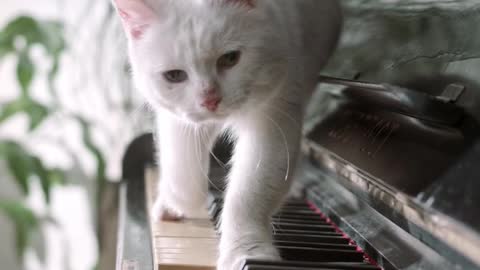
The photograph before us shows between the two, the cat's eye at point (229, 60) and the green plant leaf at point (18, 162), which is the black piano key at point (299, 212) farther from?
the green plant leaf at point (18, 162)

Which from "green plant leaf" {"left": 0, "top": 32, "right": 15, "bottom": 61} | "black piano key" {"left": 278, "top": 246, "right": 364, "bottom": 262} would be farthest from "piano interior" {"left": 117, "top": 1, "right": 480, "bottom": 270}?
"green plant leaf" {"left": 0, "top": 32, "right": 15, "bottom": 61}

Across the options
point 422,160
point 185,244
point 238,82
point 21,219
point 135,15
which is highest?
point 135,15

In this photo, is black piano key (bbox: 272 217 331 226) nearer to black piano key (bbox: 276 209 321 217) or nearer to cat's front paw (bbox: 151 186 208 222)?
black piano key (bbox: 276 209 321 217)

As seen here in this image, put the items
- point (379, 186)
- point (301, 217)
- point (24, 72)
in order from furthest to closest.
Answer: point (24, 72) < point (301, 217) < point (379, 186)

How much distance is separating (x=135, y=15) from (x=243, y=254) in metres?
0.41

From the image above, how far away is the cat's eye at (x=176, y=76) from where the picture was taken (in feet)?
3.17

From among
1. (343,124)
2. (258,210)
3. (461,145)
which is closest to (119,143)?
(343,124)

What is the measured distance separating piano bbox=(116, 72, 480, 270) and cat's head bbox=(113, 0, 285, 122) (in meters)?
0.14

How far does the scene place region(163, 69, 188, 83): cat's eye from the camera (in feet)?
3.17

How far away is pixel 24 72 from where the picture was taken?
197cm

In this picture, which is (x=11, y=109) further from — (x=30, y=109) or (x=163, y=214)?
Result: (x=163, y=214)

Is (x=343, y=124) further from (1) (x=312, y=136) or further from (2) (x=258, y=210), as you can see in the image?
(2) (x=258, y=210)

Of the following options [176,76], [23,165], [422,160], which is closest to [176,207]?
[176,76]

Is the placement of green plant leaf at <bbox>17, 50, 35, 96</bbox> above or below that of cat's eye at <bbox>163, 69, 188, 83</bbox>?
above
